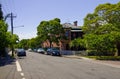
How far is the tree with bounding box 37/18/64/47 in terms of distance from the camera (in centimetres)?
7488

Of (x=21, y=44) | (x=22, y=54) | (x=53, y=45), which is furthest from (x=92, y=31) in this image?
(x=21, y=44)

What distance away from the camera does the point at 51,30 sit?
7594 cm

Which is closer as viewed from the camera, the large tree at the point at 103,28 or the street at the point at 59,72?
the street at the point at 59,72

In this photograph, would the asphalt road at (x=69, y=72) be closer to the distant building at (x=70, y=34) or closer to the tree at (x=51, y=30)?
the distant building at (x=70, y=34)

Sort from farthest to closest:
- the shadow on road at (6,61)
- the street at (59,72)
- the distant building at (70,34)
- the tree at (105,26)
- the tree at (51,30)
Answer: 1. the tree at (51,30)
2. the distant building at (70,34)
3. the tree at (105,26)
4. the shadow on road at (6,61)
5. the street at (59,72)

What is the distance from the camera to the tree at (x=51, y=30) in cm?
7488

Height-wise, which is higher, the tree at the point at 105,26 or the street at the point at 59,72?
the tree at the point at 105,26

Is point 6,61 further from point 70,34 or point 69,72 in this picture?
point 70,34

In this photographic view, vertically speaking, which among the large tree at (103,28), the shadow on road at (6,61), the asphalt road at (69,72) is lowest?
the asphalt road at (69,72)

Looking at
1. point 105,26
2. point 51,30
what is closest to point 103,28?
point 105,26

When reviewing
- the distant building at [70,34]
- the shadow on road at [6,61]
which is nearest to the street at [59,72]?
the shadow on road at [6,61]

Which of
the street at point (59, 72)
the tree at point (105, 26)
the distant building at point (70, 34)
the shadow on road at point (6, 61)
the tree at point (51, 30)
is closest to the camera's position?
the street at point (59, 72)

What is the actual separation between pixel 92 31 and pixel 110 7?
5.92 m

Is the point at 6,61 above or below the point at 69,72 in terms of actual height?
above
